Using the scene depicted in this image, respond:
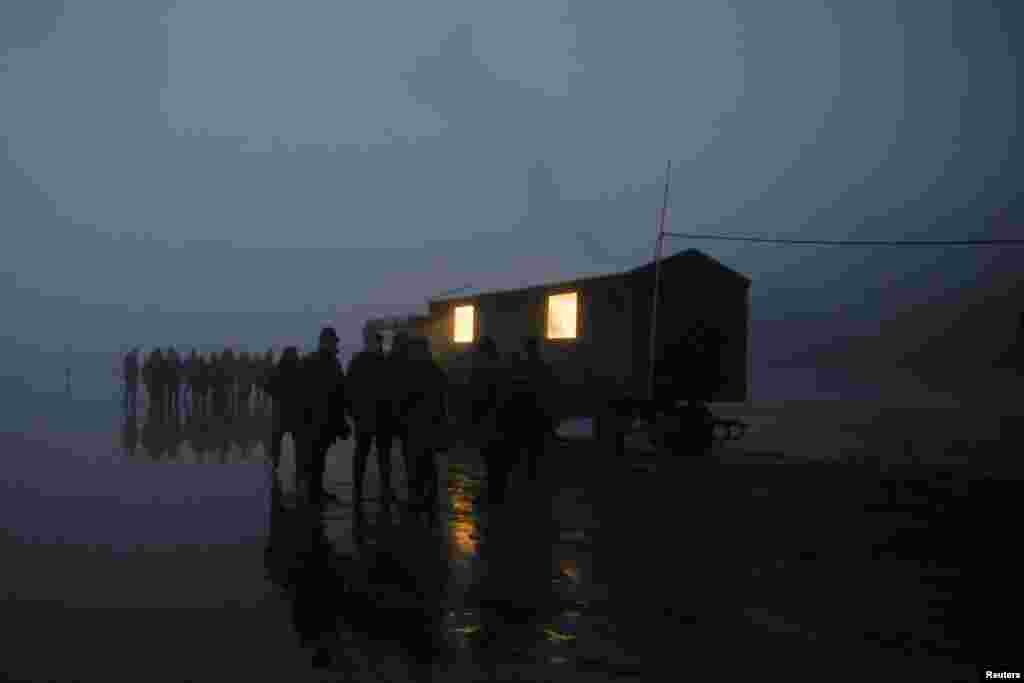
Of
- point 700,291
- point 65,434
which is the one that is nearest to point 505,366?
point 700,291

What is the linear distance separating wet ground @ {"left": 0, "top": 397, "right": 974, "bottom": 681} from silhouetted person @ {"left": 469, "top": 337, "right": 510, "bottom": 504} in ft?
2.26

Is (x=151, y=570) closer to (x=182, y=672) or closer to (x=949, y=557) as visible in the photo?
(x=182, y=672)

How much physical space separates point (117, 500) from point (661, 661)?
8.19 m

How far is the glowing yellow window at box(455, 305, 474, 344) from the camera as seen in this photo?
23.2m

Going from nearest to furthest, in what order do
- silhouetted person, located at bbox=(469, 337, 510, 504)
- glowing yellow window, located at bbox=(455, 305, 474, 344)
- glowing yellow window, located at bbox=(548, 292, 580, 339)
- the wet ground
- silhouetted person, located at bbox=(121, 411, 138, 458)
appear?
the wet ground, silhouetted person, located at bbox=(469, 337, 510, 504), silhouetted person, located at bbox=(121, 411, 138, 458), glowing yellow window, located at bbox=(548, 292, 580, 339), glowing yellow window, located at bbox=(455, 305, 474, 344)

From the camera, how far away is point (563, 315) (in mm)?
19234

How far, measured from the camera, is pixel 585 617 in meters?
5.63

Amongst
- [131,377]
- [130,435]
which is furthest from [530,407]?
[131,377]

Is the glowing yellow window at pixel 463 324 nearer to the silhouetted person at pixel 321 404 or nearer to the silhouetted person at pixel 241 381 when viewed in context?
the silhouetted person at pixel 241 381

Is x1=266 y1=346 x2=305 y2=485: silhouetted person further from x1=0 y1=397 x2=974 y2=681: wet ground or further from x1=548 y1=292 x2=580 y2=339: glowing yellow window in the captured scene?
x1=548 y1=292 x2=580 y2=339: glowing yellow window

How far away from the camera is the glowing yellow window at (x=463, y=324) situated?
2320cm

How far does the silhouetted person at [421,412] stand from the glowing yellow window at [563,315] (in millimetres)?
9204

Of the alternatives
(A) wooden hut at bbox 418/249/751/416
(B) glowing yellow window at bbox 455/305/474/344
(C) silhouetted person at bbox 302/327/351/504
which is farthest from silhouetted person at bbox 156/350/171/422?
(C) silhouetted person at bbox 302/327/351/504

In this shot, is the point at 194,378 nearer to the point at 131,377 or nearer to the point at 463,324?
the point at 131,377
